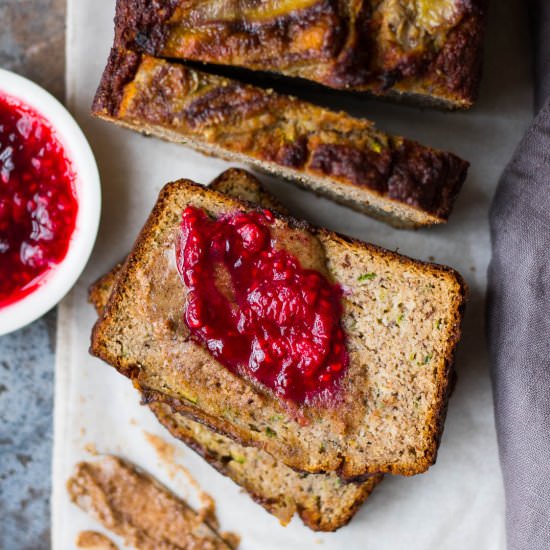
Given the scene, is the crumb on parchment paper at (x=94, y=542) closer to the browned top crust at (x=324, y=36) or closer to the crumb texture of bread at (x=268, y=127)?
the crumb texture of bread at (x=268, y=127)

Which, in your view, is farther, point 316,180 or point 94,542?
point 94,542

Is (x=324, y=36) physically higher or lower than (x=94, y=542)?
higher

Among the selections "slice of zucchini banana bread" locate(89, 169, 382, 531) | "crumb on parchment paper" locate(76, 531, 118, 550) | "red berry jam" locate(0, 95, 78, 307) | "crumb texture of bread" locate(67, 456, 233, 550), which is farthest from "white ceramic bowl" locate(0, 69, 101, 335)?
"crumb on parchment paper" locate(76, 531, 118, 550)

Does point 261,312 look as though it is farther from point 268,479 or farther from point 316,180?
point 268,479

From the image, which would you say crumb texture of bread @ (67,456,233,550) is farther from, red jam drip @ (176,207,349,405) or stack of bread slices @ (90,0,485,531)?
red jam drip @ (176,207,349,405)

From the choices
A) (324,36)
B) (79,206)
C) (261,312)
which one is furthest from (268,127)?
(79,206)

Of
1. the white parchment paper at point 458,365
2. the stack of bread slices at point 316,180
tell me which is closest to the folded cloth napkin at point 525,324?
the white parchment paper at point 458,365

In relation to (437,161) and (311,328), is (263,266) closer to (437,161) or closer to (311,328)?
(311,328)
